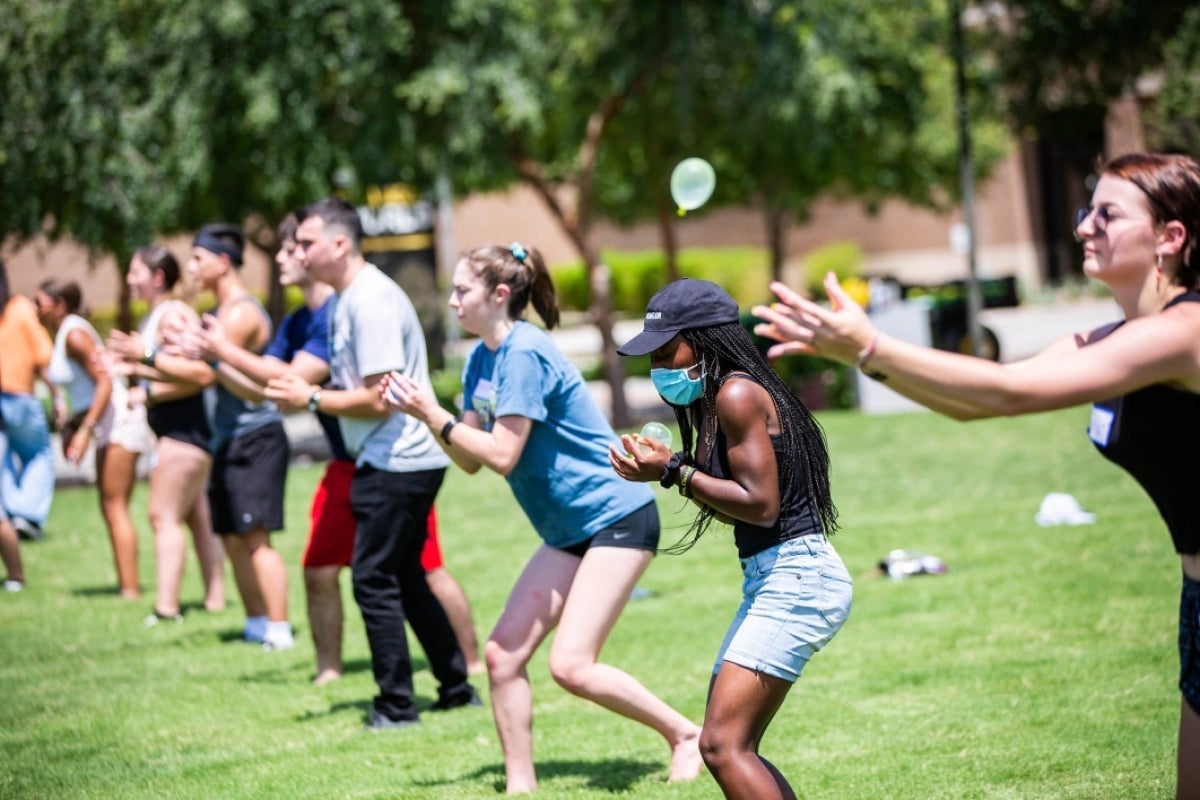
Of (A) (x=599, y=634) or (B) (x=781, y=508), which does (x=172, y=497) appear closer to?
(A) (x=599, y=634)

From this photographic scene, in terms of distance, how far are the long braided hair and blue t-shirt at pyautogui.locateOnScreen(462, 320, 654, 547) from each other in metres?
1.12

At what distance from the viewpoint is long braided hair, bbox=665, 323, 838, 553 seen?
162 inches

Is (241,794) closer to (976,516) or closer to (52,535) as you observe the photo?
(976,516)

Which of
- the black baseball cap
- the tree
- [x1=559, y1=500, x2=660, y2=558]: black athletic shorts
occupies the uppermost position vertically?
the tree

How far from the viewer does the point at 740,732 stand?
3947mm

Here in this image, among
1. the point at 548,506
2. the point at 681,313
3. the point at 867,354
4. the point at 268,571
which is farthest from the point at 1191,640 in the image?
the point at 268,571

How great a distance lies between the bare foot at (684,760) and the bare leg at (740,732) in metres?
1.48

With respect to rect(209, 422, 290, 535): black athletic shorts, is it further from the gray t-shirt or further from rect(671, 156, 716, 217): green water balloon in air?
rect(671, 156, 716, 217): green water balloon in air

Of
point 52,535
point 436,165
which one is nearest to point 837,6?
point 436,165

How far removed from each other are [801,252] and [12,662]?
159 feet

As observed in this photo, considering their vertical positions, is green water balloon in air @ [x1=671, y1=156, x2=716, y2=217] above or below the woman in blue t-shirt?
above

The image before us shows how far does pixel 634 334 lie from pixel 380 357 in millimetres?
6626

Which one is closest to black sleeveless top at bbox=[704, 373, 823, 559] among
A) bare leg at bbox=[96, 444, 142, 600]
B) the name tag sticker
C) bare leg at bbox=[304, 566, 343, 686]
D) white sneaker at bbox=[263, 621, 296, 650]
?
the name tag sticker

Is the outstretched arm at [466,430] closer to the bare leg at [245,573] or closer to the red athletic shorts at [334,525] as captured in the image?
the red athletic shorts at [334,525]
